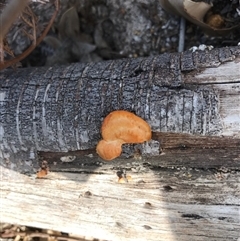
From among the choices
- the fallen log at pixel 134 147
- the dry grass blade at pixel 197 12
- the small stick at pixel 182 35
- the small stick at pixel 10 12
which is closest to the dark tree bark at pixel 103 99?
the fallen log at pixel 134 147

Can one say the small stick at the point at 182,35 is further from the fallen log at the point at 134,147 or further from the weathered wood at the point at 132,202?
the weathered wood at the point at 132,202

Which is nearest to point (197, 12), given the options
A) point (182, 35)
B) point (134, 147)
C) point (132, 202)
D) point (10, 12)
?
point (182, 35)

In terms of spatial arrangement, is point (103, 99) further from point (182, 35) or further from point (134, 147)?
point (182, 35)

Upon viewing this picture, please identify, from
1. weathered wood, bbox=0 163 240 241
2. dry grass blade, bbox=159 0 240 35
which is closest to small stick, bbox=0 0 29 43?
weathered wood, bbox=0 163 240 241

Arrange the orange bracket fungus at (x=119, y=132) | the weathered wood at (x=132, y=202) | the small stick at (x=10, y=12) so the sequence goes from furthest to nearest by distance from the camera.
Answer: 1. the weathered wood at (x=132, y=202)
2. the orange bracket fungus at (x=119, y=132)
3. the small stick at (x=10, y=12)

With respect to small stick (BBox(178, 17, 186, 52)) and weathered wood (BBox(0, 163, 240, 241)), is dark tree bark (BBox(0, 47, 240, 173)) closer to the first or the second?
weathered wood (BBox(0, 163, 240, 241))

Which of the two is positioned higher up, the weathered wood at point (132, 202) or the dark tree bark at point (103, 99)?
the dark tree bark at point (103, 99)

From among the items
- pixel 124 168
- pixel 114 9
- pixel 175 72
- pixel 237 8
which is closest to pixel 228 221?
pixel 124 168
